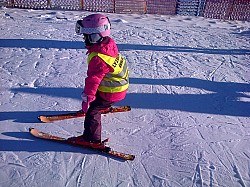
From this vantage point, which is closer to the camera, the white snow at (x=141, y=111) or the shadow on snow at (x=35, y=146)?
the white snow at (x=141, y=111)

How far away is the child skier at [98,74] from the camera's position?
8.46 ft

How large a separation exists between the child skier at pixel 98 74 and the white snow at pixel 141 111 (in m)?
0.28

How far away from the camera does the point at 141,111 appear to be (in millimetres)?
3877

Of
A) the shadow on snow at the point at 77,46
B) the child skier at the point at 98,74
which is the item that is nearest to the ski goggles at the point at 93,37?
the child skier at the point at 98,74

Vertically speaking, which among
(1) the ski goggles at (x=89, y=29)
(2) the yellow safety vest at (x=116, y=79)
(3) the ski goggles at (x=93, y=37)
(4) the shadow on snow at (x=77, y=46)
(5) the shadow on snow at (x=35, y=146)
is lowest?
(5) the shadow on snow at (x=35, y=146)

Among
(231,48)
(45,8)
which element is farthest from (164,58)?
(45,8)

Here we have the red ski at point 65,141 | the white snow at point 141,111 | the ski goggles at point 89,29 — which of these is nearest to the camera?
the ski goggles at point 89,29

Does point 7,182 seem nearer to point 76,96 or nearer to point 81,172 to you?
point 81,172

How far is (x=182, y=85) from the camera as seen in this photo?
4.71 m

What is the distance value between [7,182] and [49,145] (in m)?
0.64

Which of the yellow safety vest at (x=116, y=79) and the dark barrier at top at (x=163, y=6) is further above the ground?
the dark barrier at top at (x=163, y=6)

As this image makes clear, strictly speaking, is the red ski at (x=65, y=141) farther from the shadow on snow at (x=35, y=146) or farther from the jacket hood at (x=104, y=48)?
the jacket hood at (x=104, y=48)

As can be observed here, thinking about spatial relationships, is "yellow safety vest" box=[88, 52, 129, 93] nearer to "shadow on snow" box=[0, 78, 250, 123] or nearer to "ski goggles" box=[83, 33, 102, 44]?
"ski goggles" box=[83, 33, 102, 44]

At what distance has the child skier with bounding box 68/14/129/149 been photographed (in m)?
2.58
